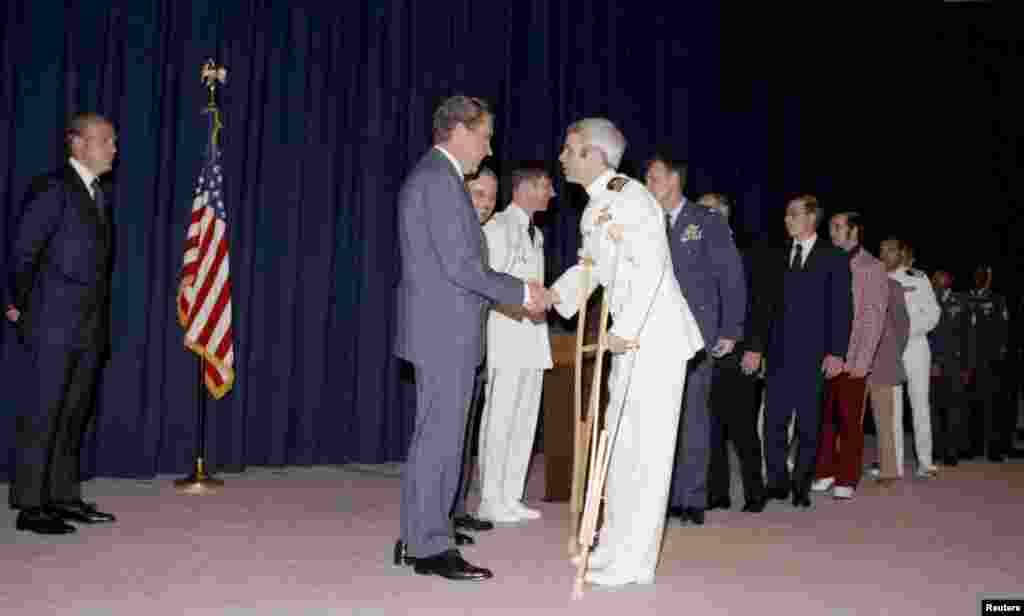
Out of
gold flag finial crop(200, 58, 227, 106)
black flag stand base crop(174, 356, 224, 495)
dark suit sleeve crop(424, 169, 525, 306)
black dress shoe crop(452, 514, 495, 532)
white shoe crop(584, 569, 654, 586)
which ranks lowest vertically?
white shoe crop(584, 569, 654, 586)

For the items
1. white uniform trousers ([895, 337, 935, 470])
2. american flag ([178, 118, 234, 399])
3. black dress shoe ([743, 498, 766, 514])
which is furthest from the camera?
white uniform trousers ([895, 337, 935, 470])

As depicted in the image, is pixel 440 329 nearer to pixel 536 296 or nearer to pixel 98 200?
pixel 536 296

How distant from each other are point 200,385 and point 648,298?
127 inches

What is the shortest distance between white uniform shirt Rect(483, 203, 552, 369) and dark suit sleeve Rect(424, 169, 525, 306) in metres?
1.17

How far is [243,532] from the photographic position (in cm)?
468

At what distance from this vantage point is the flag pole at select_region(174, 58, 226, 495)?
5875 mm

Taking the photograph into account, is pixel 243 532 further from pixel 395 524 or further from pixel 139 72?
pixel 139 72

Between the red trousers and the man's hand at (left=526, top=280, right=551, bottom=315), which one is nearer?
the man's hand at (left=526, top=280, right=551, bottom=315)

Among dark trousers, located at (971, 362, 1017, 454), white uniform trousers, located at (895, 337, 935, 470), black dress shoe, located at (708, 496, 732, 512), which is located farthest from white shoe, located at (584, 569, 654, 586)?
dark trousers, located at (971, 362, 1017, 454)

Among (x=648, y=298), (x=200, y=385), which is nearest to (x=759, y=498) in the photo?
(x=648, y=298)

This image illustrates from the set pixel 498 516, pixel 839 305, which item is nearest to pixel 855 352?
pixel 839 305

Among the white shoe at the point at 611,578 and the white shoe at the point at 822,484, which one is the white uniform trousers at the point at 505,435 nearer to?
the white shoe at the point at 611,578

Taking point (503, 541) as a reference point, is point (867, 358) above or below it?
above

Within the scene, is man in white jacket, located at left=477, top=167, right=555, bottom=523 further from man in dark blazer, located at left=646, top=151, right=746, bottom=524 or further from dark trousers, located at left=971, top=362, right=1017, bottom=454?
dark trousers, located at left=971, top=362, right=1017, bottom=454
